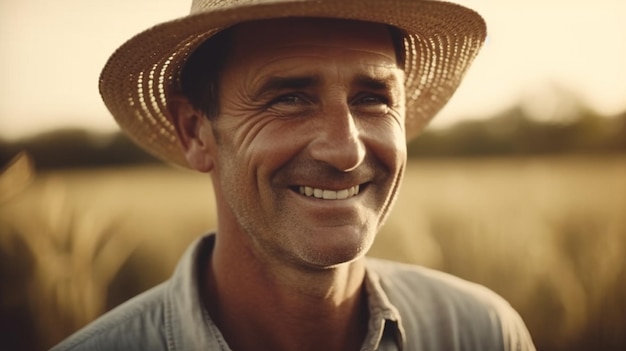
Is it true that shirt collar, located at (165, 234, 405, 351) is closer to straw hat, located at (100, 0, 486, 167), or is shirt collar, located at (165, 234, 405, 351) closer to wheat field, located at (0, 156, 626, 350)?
straw hat, located at (100, 0, 486, 167)

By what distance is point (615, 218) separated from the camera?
4910mm

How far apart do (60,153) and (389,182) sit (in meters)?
3.81

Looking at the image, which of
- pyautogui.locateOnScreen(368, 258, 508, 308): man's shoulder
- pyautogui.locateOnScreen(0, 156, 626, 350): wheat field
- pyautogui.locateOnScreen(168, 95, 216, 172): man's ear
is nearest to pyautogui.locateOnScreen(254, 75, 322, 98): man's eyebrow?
pyautogui.locateOnScreen(168, 95, 216, 172): man's ear

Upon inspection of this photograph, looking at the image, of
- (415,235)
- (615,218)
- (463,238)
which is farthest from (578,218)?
(415,235)

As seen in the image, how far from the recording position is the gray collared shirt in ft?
6.92

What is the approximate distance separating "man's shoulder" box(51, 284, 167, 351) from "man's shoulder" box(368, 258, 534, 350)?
80 centimetres

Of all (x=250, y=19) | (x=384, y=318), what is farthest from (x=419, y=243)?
(x=250, y=19)

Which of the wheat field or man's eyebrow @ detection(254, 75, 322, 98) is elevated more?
man's eyebrow @ detection(254, 75, 322, 98)

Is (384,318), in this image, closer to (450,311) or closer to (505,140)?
(450,311)

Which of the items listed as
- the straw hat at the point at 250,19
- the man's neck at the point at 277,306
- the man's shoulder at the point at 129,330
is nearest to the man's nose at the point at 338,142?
the straw hat at the point at 250,19

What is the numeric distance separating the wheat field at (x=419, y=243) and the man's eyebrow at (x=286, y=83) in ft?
9.49

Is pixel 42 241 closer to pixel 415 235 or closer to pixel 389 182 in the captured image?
pixel 415 235

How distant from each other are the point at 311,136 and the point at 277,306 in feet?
2.05

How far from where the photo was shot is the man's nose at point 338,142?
1835 mm
